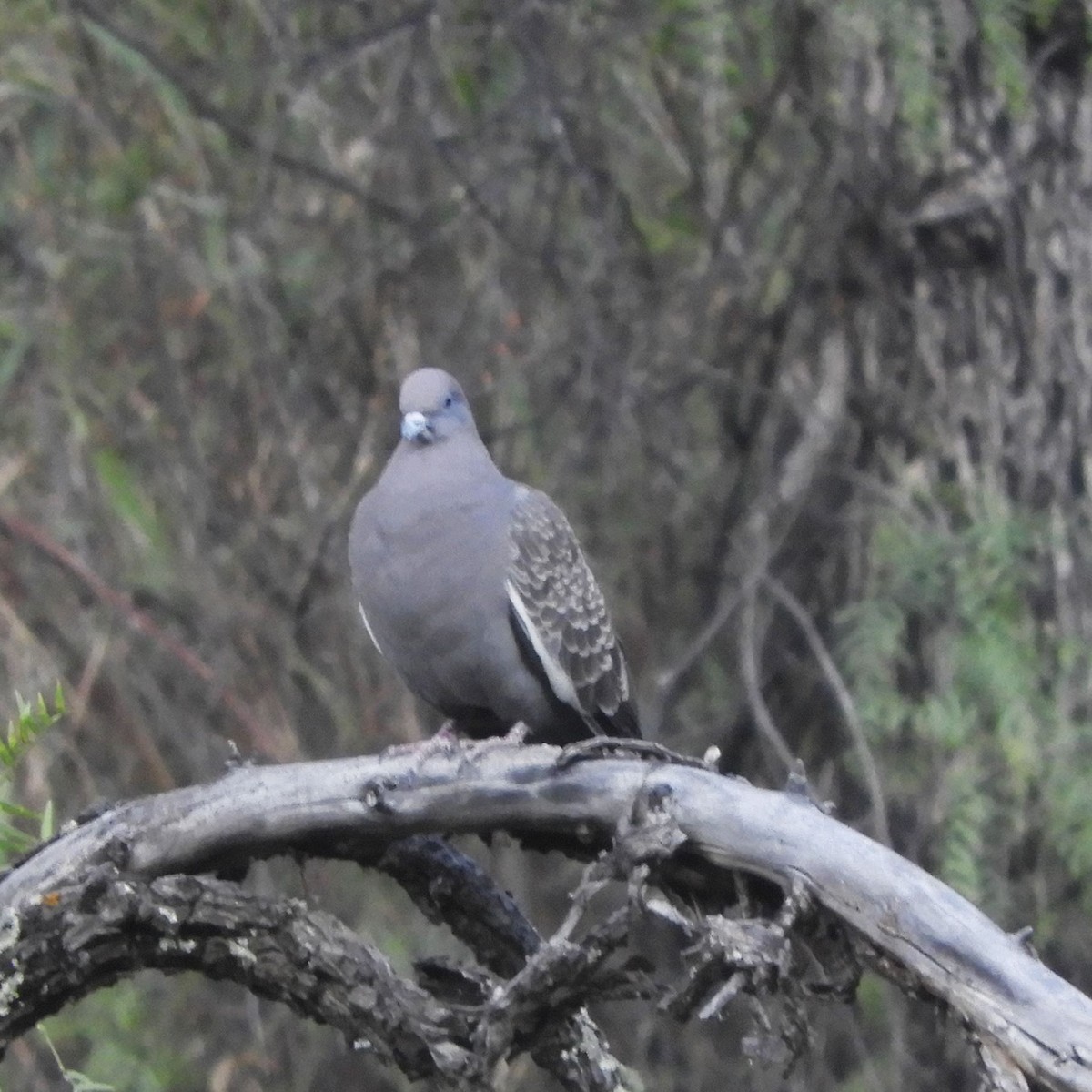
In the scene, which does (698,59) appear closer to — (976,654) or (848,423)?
(848,423)

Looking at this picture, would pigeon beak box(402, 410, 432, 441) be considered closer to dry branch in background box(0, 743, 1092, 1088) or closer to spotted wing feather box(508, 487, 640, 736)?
spotted wing feather box(508, 487, 640, 736)

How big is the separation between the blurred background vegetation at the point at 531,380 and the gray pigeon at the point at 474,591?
761 millimetres

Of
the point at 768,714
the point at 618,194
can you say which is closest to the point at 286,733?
the point at 768,714

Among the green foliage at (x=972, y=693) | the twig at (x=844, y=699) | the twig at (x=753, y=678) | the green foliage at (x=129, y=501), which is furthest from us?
the green foliage at (x=129, y=501)

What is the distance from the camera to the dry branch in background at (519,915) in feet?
6.01

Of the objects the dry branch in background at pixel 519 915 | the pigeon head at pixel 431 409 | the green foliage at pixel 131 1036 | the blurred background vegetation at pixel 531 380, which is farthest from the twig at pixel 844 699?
the green foliage at pixel 131 1036

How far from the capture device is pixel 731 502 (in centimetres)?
419

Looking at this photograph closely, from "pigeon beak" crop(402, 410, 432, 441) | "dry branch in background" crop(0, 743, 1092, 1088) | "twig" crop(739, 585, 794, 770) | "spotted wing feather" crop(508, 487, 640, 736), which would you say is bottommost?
"twig" crop(739, 585, 794, 770)

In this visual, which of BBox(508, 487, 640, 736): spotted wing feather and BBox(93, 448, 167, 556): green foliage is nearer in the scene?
BBox(508, 487, 640, 736): spotted wing feather

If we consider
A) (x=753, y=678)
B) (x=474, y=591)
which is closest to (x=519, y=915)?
(x=474, y=591)

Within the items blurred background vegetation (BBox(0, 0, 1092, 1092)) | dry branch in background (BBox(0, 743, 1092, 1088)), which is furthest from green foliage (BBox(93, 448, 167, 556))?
dry branch in background (BBox(0, 743, 1092, 1088))

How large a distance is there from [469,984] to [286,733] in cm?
203

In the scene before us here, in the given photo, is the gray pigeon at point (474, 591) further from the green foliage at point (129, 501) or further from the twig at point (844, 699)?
the green foliage at point (129, 501)

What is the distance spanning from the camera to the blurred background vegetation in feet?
12.5
